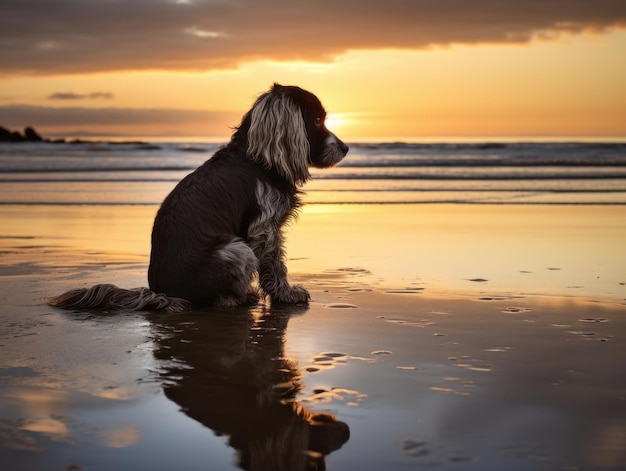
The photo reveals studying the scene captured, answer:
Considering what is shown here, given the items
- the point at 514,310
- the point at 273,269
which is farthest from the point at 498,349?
the point at 273,269

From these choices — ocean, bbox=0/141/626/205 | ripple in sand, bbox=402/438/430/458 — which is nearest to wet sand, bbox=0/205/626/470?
ripple in sand, bbox=402/438/430/458

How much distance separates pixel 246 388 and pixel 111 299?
234 centimetres

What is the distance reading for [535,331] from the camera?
508 cm

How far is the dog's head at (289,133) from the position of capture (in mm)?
6316

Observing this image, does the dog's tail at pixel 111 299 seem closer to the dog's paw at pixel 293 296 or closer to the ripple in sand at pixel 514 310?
the dog's paw at pixel 293 296

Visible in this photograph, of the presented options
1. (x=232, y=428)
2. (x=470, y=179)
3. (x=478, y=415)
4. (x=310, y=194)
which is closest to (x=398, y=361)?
(x=478, y=415)

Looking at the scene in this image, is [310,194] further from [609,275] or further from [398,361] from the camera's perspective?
[398,361]

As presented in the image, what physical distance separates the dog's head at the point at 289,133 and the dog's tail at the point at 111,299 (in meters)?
1.31

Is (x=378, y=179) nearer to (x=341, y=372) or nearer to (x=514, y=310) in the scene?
(x=514, y=310)

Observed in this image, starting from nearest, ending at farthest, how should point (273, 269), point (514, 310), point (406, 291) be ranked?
point (514, 310) → point (273, 269) → point (406, 291)

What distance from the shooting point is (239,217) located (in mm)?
6207

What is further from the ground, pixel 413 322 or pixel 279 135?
pixel 279 135

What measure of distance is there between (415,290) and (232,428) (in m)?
3.57

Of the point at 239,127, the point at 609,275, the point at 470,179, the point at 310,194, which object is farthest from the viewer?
the point at 470,179
